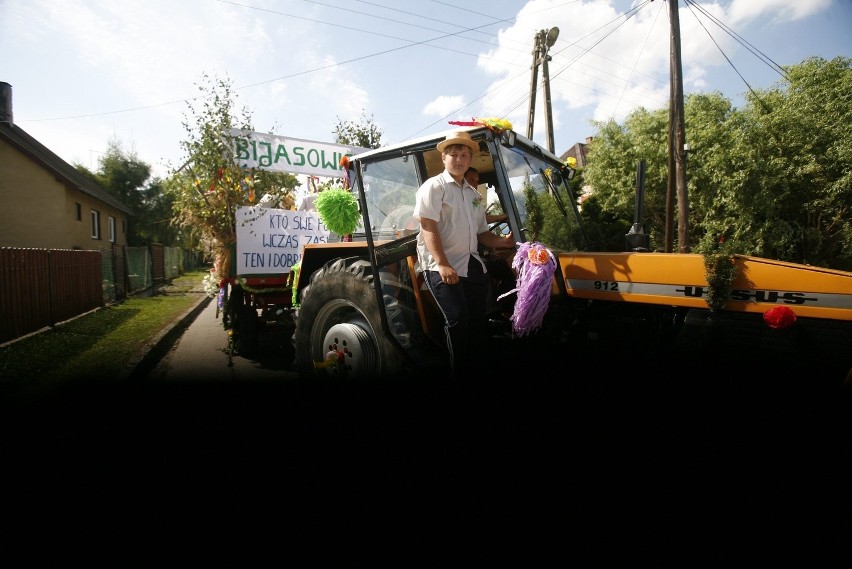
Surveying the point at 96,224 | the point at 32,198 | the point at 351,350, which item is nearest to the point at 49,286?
the point at 351,350

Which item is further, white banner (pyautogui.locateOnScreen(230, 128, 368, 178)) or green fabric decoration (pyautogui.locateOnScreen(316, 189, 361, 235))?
white banner (pyautogui.locateOnScreen(230, 128, 368, 178))

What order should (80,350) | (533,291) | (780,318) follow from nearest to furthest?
(780,318) → (533,291) → (80,350)

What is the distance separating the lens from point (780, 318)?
7.55 feet

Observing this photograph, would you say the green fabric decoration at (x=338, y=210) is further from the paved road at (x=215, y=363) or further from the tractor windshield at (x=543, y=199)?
the paved road at (x=215, y=363)

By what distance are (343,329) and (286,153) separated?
3.61 meters

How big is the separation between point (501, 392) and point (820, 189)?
63.5ft

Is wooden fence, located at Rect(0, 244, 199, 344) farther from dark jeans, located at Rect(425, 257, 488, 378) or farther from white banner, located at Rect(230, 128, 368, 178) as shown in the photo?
dark jeans, located at Rect(425, 257, 488, 378)

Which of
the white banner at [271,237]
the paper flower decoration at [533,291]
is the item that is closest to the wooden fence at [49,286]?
the white banner at [271,237]

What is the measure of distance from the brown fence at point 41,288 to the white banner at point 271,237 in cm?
407

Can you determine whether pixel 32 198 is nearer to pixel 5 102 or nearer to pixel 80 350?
pixel 5 102

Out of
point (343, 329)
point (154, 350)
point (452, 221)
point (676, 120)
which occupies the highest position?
point (676, 120)

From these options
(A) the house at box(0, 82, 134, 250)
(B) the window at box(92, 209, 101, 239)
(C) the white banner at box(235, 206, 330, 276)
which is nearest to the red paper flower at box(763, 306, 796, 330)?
(C) the white banner at box(235, 206, 330, 276)

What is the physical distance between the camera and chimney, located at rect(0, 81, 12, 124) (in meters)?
16.8

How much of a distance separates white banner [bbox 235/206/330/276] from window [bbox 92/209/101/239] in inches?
877
